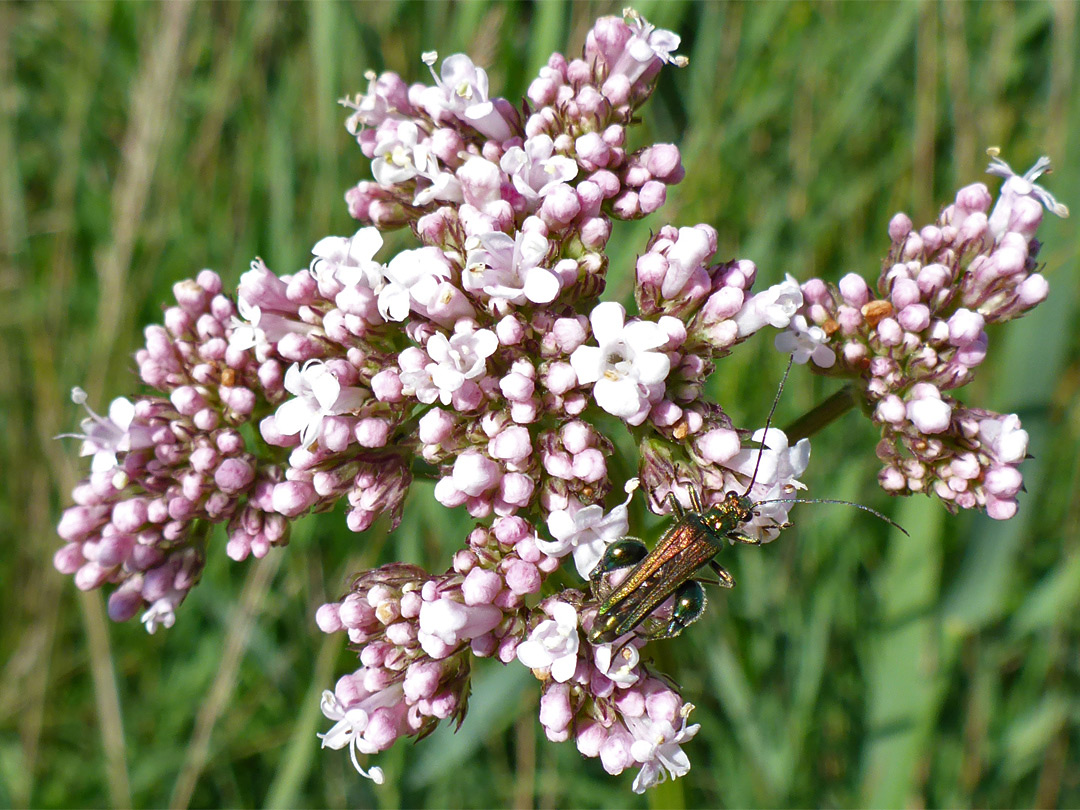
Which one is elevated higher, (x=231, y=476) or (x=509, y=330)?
(x=509, y=330)

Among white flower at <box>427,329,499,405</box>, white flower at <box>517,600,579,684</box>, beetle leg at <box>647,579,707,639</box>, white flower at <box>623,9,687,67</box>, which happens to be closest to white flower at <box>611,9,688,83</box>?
white flower at <box>623,9,687,67</box>

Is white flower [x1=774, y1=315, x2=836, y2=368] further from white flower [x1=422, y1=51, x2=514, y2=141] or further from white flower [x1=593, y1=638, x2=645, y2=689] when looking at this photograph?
white flower [x1=422, y1=51, x2=514, y2=141]

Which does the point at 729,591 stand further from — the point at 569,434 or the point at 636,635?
the point at 569,434

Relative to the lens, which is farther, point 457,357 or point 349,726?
point 349,726

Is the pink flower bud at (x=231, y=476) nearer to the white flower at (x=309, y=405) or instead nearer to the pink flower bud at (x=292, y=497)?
the pink flower bud at (x=292, y=497)

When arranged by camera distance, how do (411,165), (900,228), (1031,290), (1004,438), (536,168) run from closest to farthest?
(1004,438) < (536,168) < (1031,290) < (411,165) < (900,228)

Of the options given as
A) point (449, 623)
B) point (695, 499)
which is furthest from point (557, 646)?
point (695, 499)

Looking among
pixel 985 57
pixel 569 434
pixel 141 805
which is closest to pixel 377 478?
pixel 569 434

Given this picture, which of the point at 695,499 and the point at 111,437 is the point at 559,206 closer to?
the point at 695,499
